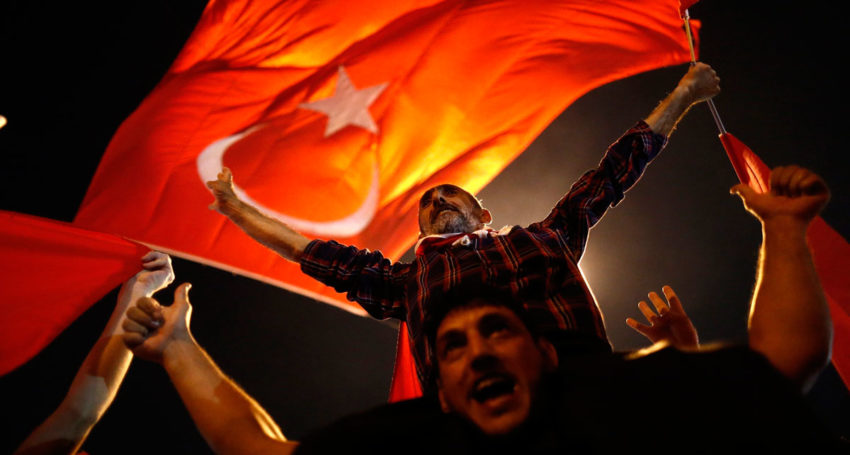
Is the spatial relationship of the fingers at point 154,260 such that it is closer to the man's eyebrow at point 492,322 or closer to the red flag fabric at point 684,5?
the man's eyebrow at point 492,322

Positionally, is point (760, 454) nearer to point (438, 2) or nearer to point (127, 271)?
point (127, 271)

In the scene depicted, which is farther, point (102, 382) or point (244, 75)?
point (244, 75)

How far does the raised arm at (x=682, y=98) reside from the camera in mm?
2107

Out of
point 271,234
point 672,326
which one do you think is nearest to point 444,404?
point 271,234

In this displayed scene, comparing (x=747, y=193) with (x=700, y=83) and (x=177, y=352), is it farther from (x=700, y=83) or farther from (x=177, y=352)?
(x=700, y=83)

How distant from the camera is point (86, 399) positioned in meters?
1.64

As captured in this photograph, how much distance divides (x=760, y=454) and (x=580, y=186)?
1410 millimetres

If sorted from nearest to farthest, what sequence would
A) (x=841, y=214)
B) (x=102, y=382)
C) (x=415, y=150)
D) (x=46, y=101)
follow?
(x=102, y=382), (x=415, y=150), (x=46, y=101), (x=841, y=214)

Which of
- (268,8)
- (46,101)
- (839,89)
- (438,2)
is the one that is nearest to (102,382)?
(268,8)

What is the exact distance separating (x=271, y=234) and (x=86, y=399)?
2.55 ft

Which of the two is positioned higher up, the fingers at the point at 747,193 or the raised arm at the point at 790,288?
the fingers at the point at 747,193

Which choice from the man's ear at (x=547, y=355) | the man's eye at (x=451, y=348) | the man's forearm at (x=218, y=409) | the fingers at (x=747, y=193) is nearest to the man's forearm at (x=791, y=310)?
the fingers at (x=747, y=193)

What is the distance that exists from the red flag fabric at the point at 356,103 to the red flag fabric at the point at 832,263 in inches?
28.1

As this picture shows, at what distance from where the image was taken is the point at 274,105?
2.73 meters
